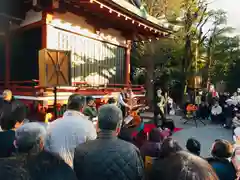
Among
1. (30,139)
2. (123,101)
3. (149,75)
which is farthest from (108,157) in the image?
(149,75)

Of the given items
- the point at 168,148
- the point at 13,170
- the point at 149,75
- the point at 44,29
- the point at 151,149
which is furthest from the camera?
the point at 149,75

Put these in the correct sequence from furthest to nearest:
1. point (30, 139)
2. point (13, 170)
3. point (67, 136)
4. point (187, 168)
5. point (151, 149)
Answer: point (151, 149)
point (67, 136)
point (30, 139)
point (187, 168)
point (13, 170)

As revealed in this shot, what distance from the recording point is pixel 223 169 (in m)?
2.62

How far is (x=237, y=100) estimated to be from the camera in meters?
10.5

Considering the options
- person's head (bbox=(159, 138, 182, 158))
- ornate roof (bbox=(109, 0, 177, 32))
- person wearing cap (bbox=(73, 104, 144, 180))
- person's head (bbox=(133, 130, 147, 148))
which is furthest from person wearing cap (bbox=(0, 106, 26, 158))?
ornate roof (bbox=(109, 0, 177, 32))

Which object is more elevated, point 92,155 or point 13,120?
point 13,120

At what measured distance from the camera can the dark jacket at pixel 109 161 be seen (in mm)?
1857

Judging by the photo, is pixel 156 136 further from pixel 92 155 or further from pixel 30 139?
pixel 30 139

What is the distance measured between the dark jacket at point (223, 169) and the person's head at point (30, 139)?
1.80m

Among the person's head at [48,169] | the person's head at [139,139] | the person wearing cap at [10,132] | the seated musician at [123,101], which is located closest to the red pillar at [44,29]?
the seated musician at [123,101]

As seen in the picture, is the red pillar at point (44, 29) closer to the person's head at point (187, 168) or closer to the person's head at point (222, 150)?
the person's head at point (222, 150)

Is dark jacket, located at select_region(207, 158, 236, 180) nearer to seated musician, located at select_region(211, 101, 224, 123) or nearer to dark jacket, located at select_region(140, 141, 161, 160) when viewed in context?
dark jacket, located at select_region(140, 141, 161, 160)

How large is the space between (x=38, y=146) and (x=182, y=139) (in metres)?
6.86

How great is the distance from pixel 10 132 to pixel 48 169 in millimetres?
1371
